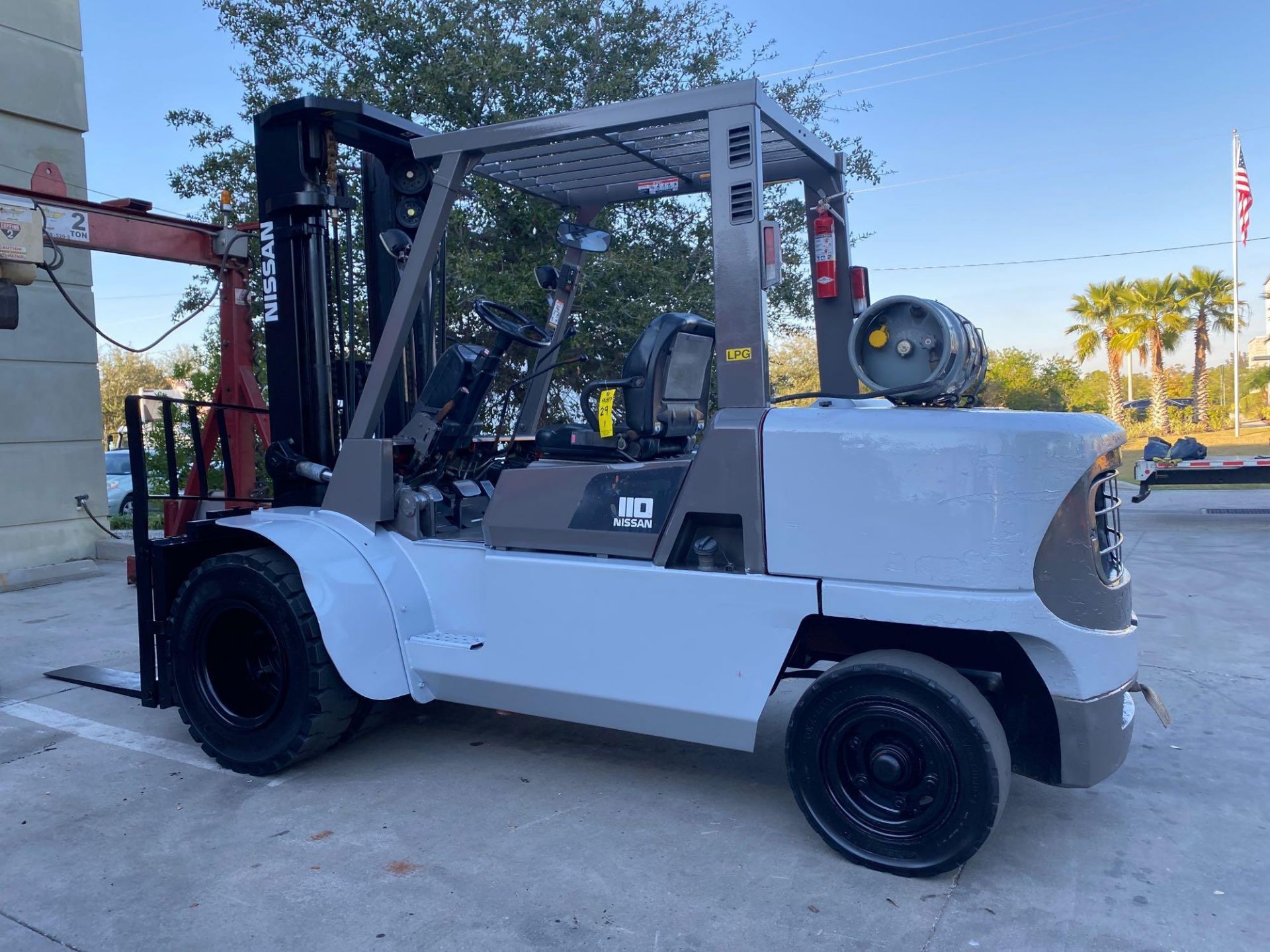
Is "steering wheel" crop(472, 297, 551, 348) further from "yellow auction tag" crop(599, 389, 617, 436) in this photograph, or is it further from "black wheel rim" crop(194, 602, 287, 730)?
"black wheel rim" crop(194, 602, 287, 730)

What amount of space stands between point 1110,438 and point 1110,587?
0.54 meters

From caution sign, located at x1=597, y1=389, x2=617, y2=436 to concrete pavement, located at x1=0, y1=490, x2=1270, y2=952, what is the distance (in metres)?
1.57

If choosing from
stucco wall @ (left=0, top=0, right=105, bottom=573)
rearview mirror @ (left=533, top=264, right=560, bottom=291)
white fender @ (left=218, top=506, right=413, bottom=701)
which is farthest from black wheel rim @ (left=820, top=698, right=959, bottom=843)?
stucco wall @ (left=0, top=0, right=105, bottom=573)

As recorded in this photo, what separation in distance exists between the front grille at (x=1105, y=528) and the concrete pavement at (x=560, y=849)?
1.04 meters

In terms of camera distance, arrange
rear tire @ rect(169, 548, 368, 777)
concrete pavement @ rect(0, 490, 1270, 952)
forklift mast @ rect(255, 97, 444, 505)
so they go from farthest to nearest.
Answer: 1. forklift mast @ rect(255, 97, 444, 505)
2. rear tire @ rect(169, 548, 368, 777)
3. concrete pavement @ rect(0, 490, 1270, 952)

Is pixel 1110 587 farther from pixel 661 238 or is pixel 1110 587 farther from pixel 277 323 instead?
pixel 661 238

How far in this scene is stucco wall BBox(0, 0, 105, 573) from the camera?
10.9 m

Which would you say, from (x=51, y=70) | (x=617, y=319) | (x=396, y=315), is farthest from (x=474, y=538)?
(x=51, y=70)

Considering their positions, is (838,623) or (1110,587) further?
(838,623)

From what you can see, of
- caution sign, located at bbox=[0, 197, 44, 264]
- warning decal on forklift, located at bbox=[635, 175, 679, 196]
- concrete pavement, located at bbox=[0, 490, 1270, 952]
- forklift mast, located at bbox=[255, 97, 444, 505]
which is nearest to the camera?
Result: concrete pavement, located at bbox=[0, 490, 1270, 952]

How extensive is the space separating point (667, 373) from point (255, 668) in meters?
2.46

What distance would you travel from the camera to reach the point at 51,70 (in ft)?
37.2

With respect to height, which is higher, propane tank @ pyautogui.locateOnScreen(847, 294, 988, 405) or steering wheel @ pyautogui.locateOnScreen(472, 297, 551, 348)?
steering wheel @ pyautogui.locateOnScreen(472, 297, 551, 348)

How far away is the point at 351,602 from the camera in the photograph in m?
4.36
